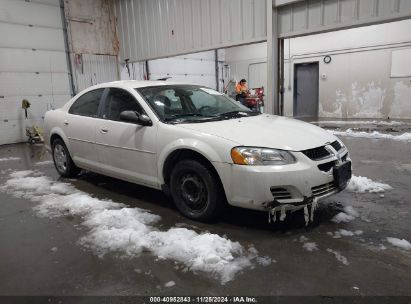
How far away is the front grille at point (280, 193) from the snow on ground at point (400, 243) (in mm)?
932

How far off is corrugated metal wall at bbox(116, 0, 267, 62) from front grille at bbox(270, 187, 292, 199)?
20.2 feet

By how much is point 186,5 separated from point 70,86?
187 inches

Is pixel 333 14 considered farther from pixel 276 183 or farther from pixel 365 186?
pixel 276 183

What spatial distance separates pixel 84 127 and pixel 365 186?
372 cm

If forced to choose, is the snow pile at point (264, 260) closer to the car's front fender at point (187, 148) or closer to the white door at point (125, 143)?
the car's front fender at point (187, 148)

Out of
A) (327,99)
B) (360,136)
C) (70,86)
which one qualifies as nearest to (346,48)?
(327,99)

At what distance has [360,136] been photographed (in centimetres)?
838

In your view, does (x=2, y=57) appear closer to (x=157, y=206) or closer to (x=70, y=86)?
(x=70, y=86)

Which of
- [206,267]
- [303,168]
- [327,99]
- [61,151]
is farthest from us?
[327,99]

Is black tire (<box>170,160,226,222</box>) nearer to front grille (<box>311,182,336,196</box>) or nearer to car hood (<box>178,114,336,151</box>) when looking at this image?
car hood (<box>178,114,336,151</box>)

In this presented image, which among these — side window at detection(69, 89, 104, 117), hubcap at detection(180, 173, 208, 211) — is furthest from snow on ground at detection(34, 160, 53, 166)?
hubcap at detection(180, 173, 208, 211)

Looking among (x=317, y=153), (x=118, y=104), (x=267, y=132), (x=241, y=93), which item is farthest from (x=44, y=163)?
(x=241, y=93)

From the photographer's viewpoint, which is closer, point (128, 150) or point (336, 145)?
point (336, 145)

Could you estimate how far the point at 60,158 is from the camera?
205 inches
